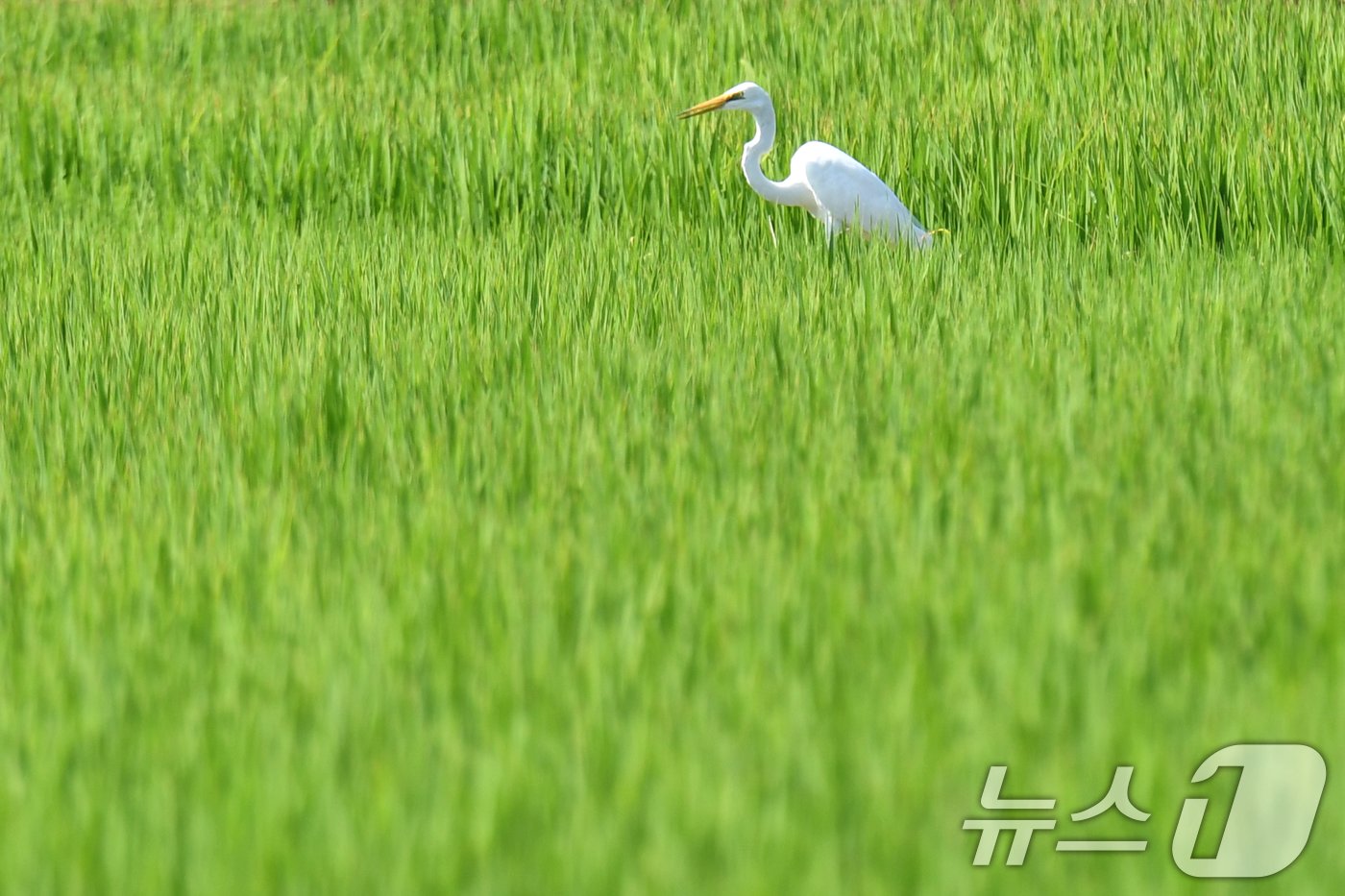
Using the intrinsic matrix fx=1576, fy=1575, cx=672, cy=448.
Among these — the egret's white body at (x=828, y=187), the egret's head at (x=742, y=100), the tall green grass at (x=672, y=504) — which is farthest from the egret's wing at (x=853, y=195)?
the egret's head at (x=742, y=100)

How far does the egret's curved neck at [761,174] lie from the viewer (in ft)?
21.2

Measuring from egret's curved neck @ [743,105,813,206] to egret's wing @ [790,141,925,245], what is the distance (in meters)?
0.08

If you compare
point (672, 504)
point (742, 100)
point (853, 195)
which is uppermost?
point (742, 100)

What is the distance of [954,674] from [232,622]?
1.23 metres

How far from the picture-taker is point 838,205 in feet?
20.6

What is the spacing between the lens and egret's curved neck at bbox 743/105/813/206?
646cm

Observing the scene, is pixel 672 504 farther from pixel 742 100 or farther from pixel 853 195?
pixel 742 100

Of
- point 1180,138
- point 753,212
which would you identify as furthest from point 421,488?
point 1180,138

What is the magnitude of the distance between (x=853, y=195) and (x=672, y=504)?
321 cm

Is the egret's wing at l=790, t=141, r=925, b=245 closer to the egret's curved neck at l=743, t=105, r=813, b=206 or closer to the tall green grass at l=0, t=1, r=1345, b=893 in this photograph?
the egret's curved neck at l=743, t=105, r=813, b=206

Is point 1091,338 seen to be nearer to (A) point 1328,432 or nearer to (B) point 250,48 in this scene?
(A) point 1328,432

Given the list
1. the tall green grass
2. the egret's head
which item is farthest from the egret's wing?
the egret's head

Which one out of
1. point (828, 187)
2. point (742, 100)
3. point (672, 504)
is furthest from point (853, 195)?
point (672, 504)

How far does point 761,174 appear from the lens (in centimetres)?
653
